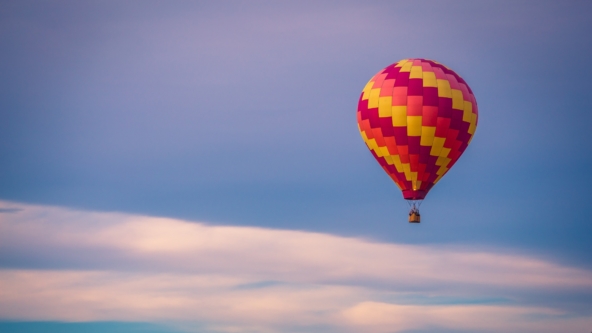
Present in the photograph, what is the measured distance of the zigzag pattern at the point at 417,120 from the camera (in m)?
Answer: 81.7

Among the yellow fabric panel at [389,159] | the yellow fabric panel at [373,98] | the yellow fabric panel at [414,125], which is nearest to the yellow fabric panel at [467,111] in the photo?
the yellow fabric panel at [414,125]

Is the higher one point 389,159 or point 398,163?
point 389,159

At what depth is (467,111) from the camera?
82.6 meters

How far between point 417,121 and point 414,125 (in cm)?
25

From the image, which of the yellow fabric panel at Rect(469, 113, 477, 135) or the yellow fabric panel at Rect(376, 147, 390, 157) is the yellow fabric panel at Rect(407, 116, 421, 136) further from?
the yellow fabric panel at Rect(469, 113, 477, 135)

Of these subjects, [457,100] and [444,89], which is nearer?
[444,89]

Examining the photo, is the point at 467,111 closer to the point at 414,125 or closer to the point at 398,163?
the point at 414,125

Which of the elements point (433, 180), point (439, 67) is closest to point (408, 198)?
point (433, 180)

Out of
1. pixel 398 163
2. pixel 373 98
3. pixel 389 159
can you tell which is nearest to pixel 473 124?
pixel 398 163

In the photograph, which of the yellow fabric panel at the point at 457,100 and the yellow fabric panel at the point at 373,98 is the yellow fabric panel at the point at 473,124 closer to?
the yellow fabric panel at the point at 457,100

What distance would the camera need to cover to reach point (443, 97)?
81.8 metres

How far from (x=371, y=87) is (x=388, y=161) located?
3.87m

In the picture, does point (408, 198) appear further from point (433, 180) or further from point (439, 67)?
point (439, 67)

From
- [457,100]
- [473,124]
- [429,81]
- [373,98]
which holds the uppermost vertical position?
[429,81]
